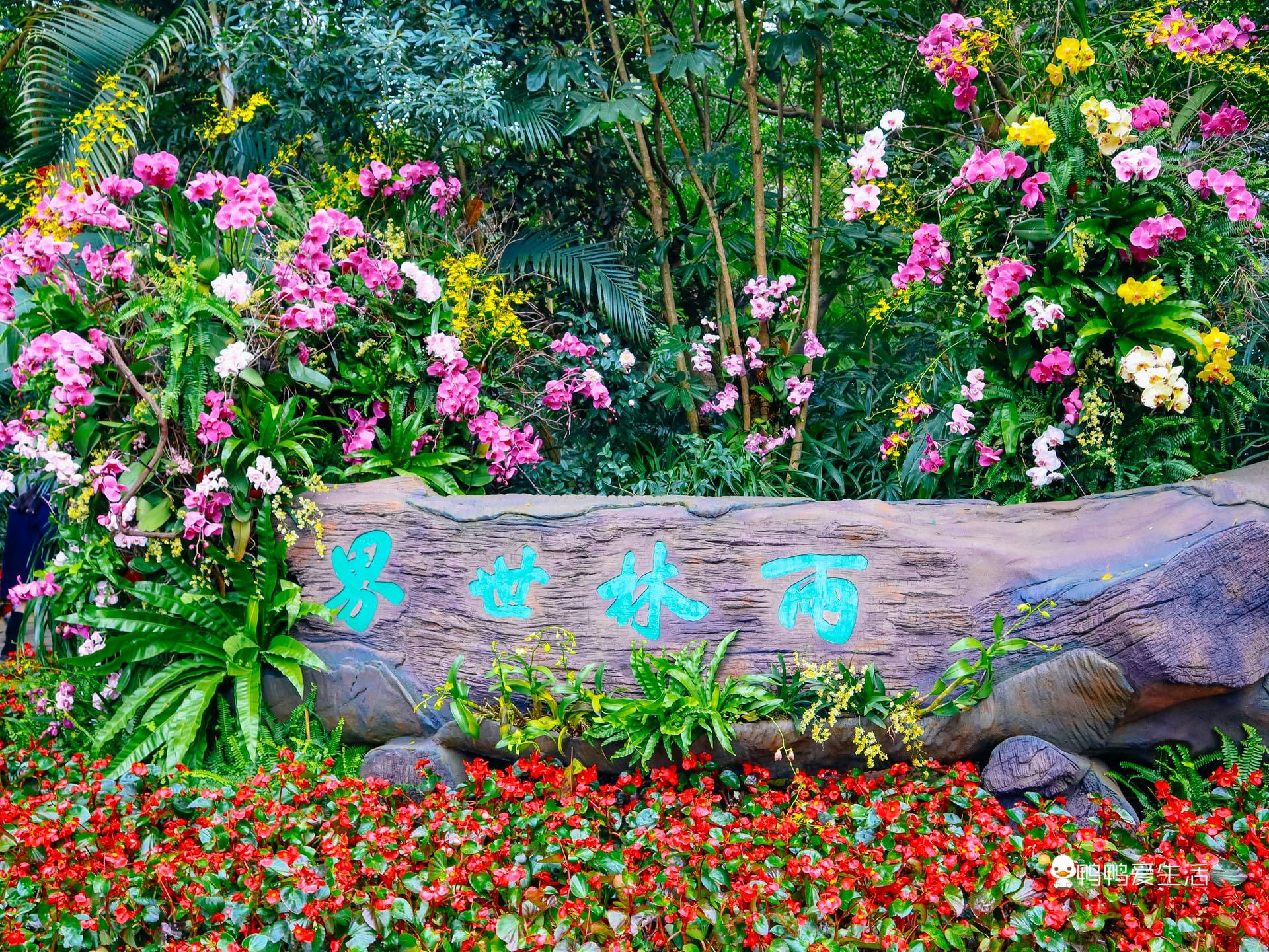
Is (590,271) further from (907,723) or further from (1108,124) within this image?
(907,723)

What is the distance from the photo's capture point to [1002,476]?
3.92 m

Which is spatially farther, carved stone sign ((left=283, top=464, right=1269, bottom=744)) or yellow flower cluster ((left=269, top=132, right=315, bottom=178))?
yellow flower cluster ((left=269, top=132, right=315, bottom=178))

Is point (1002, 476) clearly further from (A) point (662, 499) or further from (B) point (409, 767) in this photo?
(B) point (409, 767)

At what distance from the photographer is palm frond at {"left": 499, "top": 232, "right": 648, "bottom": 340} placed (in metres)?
4.99

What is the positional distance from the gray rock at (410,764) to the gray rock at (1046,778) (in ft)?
5.79

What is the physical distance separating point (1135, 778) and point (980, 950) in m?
1.33

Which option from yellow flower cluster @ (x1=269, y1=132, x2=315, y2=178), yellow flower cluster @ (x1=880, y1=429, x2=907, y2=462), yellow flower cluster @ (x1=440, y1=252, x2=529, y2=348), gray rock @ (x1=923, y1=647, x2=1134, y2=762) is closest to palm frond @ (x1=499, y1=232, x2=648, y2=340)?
yellow flower cluster @ (x1=440, y1=252, x2=529, y2=348)

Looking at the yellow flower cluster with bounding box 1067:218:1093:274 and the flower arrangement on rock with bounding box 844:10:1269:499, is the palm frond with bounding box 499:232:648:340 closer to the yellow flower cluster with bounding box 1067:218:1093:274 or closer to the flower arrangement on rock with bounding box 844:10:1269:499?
the flower arrangement on rock with bounding box 844:10:1269:499

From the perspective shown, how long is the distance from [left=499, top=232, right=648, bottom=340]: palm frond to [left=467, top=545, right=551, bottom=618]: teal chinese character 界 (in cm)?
170

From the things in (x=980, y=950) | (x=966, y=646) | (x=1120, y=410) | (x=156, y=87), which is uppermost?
(x=156, y=87)

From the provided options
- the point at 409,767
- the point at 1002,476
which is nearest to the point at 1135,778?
the point at 1002,476

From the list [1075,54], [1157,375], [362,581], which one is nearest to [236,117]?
[362,581]

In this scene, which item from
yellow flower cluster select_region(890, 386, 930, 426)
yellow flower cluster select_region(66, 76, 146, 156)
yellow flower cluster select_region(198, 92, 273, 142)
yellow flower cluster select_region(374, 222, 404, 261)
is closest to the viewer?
yellow flower cluster select_region(890, 386, 930, 426)

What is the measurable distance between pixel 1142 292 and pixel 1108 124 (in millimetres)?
643
